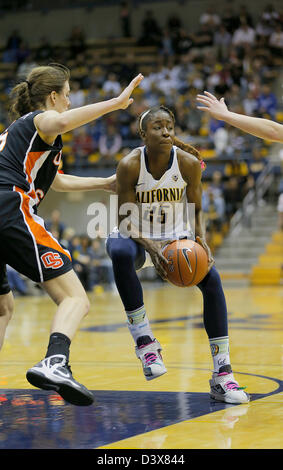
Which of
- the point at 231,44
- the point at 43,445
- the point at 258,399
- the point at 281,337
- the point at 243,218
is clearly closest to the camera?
the point at 43,445

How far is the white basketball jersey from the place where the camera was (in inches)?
201

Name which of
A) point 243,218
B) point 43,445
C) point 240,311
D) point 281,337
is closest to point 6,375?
point 43,445

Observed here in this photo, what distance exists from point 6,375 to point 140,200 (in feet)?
5.83

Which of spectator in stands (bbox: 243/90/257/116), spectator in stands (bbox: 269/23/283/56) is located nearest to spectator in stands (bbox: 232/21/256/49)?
spectator in stands (bbox: 269/23/283/56)

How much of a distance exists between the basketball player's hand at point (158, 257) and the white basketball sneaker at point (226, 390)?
2.29 ft

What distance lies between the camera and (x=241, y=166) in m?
19.0

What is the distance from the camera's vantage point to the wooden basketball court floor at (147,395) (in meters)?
3.74

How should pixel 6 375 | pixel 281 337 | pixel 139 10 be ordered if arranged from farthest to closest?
pixel 139 10
pixel 281 337
pixel 6 375

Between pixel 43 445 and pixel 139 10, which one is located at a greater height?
pixel 139 10

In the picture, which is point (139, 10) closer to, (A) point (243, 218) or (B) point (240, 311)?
(A) point (243, 218)

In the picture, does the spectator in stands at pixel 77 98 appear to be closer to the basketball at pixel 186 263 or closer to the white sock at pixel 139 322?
the white sock at pixel 139 322

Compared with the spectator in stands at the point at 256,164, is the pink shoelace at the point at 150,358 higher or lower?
higher

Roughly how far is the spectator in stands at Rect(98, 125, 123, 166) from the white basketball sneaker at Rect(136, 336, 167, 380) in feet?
49.1

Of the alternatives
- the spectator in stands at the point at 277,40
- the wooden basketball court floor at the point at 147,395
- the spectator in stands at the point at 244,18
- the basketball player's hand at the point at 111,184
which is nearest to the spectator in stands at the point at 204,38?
the spectator in stands at the point at 244,18
